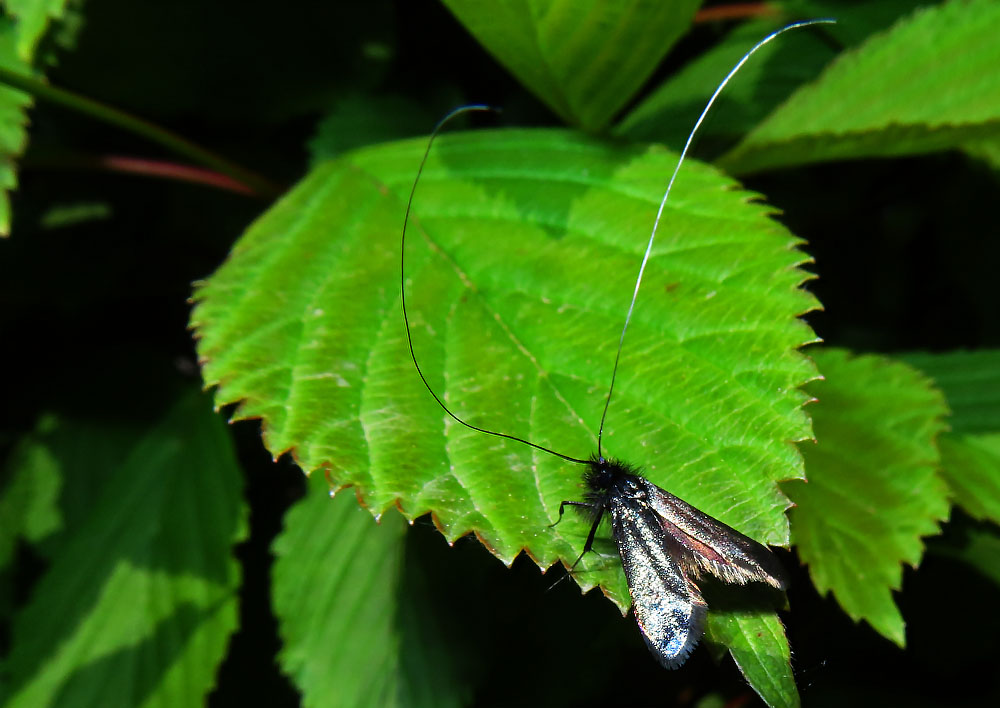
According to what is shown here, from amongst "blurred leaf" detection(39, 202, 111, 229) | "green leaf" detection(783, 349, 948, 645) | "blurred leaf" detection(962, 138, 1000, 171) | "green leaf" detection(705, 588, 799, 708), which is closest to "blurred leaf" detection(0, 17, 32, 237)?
"blurred leaf" detection(39, 202, 111, 229)

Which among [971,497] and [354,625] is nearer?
[971,497]

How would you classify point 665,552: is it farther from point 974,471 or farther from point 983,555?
point 983,555

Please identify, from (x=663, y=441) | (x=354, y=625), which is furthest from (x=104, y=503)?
(x=663, y=441)

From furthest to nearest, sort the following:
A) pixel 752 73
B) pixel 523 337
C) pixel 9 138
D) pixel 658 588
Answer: pixel 752 73
pixel 9 138
pixel 523 337
pixel 658 588

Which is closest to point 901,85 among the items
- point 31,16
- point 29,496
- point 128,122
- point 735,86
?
point 735,86

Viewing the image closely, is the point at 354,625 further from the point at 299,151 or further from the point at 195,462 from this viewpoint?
the point at 299,151

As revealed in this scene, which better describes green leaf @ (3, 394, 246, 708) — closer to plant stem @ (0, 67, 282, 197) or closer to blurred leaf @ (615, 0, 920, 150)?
plant stem @ (0, 67, 282, 197)
